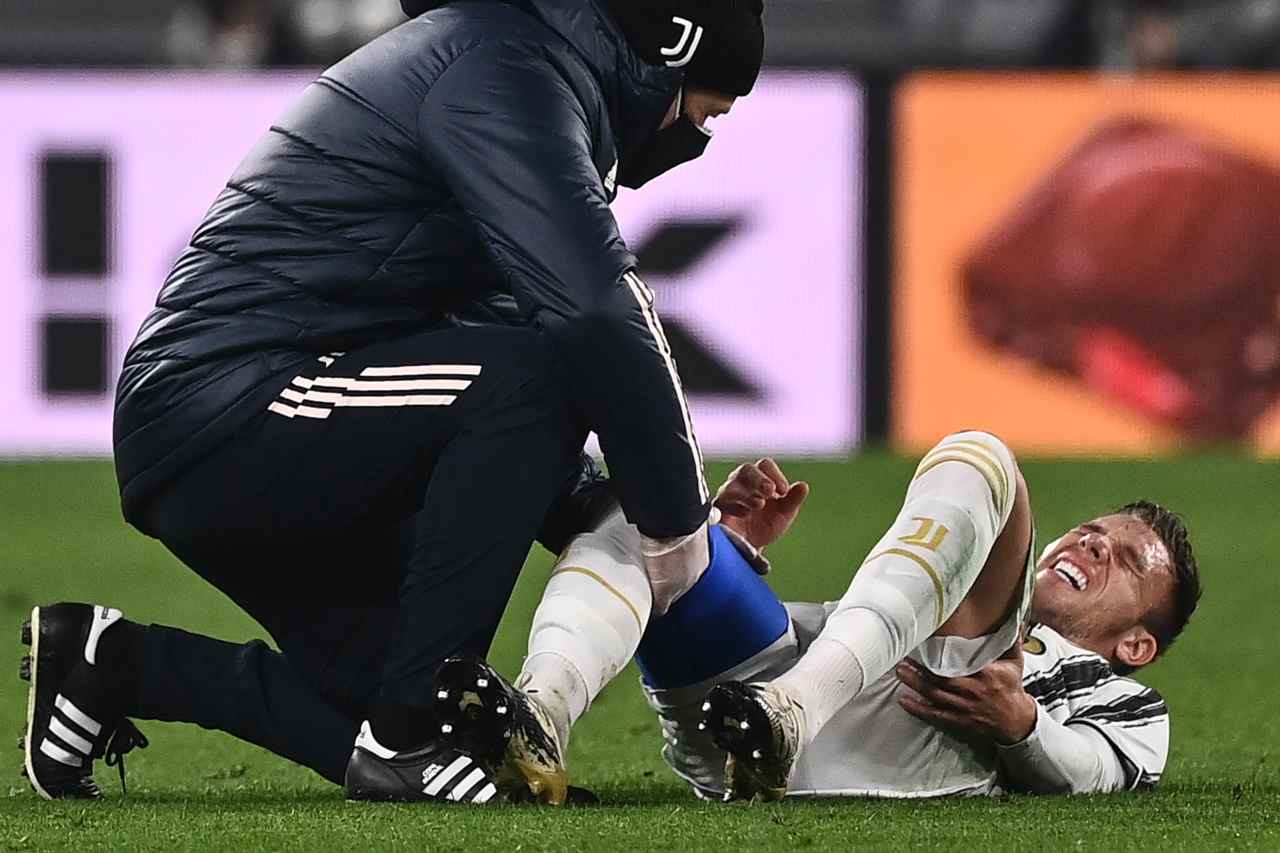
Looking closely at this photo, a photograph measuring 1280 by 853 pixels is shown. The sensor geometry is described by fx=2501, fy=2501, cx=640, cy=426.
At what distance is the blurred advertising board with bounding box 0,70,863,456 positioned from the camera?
7.92 m

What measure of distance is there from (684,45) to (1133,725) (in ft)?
3.26

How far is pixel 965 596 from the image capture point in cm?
291

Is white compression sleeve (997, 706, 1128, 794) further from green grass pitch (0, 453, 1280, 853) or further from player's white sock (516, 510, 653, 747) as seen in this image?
player's white sock (516, 510, 653, 747)

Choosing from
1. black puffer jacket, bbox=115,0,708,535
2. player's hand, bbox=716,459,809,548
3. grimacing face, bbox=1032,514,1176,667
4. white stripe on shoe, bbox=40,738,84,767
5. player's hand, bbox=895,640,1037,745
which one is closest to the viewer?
black puffer jacket, bbox=115,0,708,535

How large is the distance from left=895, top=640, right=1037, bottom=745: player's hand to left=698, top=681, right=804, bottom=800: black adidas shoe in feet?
0.91

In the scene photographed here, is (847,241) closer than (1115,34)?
Yes

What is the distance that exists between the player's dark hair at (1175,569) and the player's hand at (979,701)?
0.41 metres

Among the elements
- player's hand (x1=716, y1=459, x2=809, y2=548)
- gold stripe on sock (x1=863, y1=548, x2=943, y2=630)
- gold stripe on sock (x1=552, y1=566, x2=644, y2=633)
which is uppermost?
gold stripe on sock (x1=863, y1=548, x2=943, y2=630)

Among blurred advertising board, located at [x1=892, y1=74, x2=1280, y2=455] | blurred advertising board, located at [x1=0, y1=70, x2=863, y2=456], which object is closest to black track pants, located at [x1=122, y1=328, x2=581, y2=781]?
blurred advertising board, located at [x1=0, y1=70, x2=863, y2=456]

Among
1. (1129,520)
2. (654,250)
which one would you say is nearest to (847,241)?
(654,250)

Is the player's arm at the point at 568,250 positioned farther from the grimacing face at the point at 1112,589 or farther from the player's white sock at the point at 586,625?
the grimacing face at the point at 1112,589

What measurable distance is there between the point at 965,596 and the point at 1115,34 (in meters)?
6.48

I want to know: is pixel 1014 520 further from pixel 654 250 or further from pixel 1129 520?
pixel 654 250

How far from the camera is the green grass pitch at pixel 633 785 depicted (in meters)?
2.55
